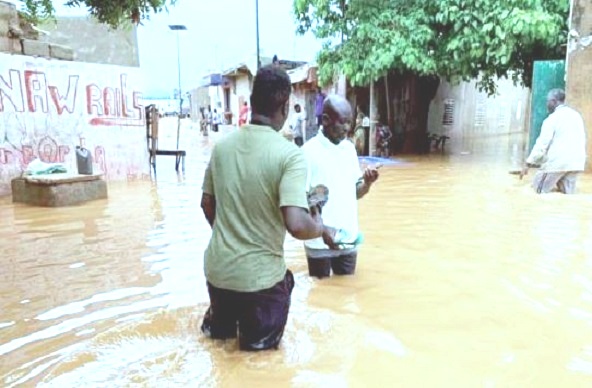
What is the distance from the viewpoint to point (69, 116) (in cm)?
1002

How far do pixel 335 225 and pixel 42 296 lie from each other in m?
2.14

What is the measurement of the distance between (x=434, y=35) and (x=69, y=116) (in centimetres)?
770

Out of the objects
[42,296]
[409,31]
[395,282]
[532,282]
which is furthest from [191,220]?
[409,31]

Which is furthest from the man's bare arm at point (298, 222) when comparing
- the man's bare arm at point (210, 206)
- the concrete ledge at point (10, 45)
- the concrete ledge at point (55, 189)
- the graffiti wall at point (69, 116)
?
the concrete ledge at point (10, 45)

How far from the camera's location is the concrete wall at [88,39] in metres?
15.9

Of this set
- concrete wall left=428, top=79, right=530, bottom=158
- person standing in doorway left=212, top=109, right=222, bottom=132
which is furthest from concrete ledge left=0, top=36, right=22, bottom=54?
person standing in doorway left=212, top=109, right=222, bottom=132

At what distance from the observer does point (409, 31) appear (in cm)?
1222

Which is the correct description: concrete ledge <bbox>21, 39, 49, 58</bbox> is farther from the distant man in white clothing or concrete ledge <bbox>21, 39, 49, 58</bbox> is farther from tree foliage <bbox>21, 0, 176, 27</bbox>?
the distant man in white clothing

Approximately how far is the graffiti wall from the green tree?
461cm

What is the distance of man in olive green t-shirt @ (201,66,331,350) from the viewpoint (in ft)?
8.62

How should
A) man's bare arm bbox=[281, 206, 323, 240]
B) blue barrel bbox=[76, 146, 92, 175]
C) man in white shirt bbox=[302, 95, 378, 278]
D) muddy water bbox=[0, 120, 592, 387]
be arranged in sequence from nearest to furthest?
man's bare arm bbox=[281, 206, 323, 240] < muddy water bbox=[0, 120, 592, 387] < man in white shirt bbox=[302, 95, 378, 278] < blue barrel bbox=[76, 146, 92, 175]

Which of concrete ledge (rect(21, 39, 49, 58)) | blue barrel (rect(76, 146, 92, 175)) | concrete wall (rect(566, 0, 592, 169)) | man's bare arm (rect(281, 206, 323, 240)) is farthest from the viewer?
concrete wall (rect(566, 0, 592, 169))

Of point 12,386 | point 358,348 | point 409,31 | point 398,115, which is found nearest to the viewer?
point 12,386

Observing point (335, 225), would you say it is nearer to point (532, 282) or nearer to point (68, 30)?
point (532, 282)
